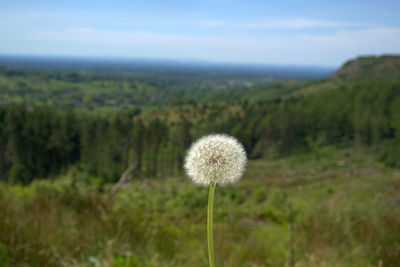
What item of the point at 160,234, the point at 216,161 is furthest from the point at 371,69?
the point at 216,161

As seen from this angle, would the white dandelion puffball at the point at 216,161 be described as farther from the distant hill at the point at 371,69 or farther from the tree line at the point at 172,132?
the distant hill at the point at 371,69

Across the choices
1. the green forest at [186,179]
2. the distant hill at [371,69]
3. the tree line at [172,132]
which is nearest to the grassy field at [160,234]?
the green forest at [186,179]

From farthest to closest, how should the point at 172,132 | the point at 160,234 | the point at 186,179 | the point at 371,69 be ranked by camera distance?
the point at 371,69
the point at 172,132
the point at 186,179
the point at 160,234

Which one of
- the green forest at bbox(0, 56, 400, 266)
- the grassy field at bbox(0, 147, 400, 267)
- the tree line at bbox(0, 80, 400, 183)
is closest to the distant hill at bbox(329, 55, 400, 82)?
the green forest at bbox(0, 56, 400, 266)

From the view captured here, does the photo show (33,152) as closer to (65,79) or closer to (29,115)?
(29,115)

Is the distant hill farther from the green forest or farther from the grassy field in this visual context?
the grassy field

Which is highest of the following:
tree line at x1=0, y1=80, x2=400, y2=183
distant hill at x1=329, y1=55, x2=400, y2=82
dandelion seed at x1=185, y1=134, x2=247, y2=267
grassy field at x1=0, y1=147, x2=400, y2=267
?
distant hill at x1=329, y1=55, x2=400, y2=82

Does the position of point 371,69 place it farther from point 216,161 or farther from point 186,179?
point 216,161
